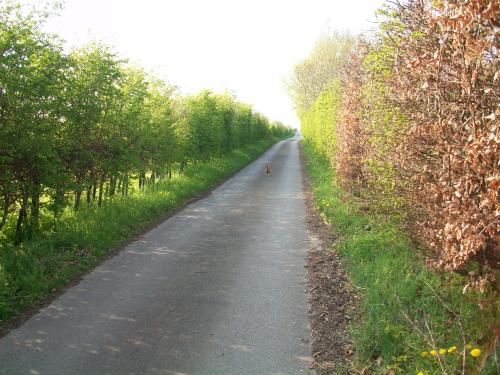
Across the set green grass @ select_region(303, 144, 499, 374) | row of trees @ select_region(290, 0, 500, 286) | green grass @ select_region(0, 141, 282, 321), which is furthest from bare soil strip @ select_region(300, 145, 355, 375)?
green grass @ select_region(0, 141, 282, 321)

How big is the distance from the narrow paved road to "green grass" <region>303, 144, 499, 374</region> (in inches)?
36.0

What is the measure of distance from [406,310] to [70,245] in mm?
6847

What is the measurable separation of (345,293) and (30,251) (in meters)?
5.95

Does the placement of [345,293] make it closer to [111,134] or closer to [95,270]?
[95,270]

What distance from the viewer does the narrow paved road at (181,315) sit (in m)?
4.90

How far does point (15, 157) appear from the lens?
7.69 metres

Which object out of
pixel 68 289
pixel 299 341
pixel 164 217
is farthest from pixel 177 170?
pixel 299 341

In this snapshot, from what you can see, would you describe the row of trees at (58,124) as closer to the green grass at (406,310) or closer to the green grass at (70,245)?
the green grass at (70,245)

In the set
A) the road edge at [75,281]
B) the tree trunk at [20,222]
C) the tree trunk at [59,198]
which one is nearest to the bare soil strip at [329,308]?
the road edge at [75,281]

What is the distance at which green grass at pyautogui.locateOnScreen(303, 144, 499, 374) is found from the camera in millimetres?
4461

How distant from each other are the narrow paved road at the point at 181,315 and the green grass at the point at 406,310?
3.00ft

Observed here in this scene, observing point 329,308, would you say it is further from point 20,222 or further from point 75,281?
point 20,222

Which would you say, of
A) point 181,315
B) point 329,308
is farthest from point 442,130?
point 181,315

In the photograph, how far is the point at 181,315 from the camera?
6125 millimetres
